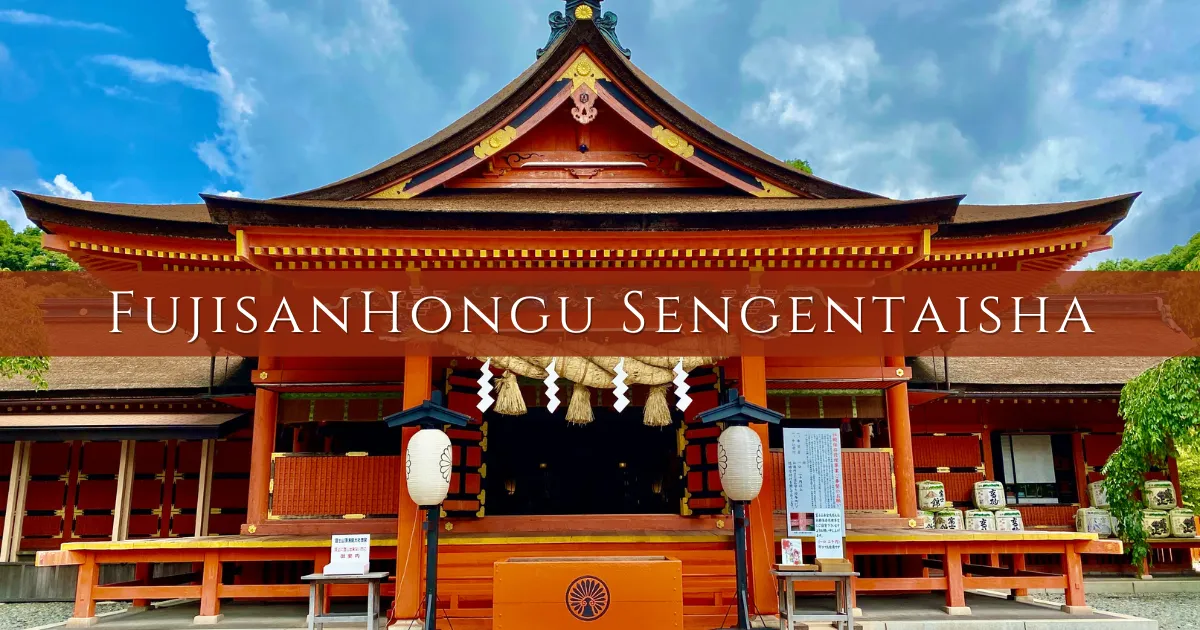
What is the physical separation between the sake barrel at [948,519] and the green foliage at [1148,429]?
2.54 meters

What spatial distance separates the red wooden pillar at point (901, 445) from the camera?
31.9ft

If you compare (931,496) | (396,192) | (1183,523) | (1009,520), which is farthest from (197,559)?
(1183,523)

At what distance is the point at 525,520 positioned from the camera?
883 centimetres

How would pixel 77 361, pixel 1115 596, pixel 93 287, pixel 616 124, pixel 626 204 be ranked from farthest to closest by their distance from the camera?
pixel 93 287 < pixel 77 361 < pixel 1115 596 < pixel 616 124 < pixel 626 204

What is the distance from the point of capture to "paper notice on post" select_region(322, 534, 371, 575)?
25.2 feet

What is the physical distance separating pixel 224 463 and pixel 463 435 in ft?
21.8

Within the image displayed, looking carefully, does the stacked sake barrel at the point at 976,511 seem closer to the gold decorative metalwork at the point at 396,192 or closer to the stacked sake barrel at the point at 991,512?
the stacked sake barrel at the point at 991,512

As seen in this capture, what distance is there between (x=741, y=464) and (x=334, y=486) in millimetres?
5235

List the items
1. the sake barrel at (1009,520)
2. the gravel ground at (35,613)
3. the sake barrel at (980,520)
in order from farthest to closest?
1. the sake barrel at (1009,520)
2. the sake barrel at (980,520)
3. the gravel ground at (35,613)

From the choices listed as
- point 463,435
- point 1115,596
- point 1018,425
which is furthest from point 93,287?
point 1115,596

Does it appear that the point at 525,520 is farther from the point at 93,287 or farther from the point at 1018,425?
the point at 93,287

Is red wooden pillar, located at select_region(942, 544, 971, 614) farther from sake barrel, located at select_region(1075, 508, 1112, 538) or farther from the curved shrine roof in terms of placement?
sake barrel, located at select_region(1075, 508, 1112, 538)

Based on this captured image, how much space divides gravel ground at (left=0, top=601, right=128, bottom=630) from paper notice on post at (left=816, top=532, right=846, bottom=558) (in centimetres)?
1017

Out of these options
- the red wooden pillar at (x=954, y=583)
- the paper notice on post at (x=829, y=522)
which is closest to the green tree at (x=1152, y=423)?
the red wooden pillar at (x=954, y=583)
